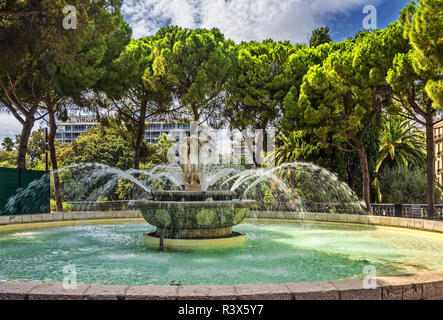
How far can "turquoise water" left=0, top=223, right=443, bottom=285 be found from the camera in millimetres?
5535

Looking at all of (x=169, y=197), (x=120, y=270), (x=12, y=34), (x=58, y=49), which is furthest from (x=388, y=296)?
(x=12, y=34)

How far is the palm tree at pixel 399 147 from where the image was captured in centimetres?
2565

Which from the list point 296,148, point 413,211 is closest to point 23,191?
point 296,148

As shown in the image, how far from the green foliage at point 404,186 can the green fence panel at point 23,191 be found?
19.3 meters

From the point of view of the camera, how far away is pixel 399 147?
26.2 meters

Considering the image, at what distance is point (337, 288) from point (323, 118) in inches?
622

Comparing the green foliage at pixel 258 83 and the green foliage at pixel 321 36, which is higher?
the green foliage at pixel 321 36

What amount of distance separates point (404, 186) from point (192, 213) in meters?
19.2

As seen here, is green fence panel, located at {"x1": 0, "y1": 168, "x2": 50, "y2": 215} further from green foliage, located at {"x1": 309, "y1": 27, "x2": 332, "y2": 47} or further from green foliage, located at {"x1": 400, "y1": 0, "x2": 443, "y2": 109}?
green foliage, located at {"x1": 309, "y1": 27, "x2": 332, "y2": 47}

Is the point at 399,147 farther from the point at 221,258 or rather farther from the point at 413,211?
the point at 221,258

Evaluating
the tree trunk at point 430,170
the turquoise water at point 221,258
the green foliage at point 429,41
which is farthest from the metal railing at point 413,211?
the turquoise water at point 221,258

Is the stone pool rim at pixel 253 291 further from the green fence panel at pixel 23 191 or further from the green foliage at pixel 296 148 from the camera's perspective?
the green foliage at pixel 296 148

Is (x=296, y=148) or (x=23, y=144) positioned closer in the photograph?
(x=23, y=144)

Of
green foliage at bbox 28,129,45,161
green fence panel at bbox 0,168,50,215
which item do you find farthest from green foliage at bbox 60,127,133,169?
green fence panel at bbox 0,168,50,215
